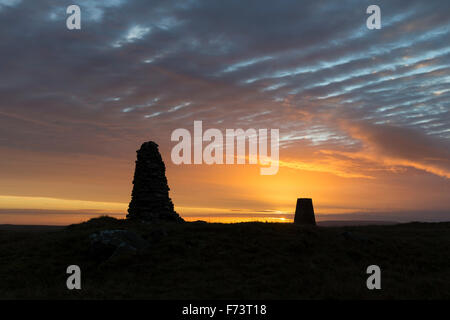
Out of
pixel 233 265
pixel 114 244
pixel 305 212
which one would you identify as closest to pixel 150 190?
pixel 114 244

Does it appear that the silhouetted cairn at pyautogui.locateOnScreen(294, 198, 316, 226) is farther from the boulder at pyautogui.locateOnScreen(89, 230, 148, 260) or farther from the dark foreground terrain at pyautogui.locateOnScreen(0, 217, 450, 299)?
the boulder at pyautogui.locateOnScreen(89, 230, 148, 260)

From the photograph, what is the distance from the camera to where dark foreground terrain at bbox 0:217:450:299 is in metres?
13.8

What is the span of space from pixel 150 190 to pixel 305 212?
14050mm

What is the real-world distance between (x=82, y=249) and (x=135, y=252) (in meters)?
3.31

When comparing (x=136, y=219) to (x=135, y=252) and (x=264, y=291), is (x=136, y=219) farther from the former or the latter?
(x=264, y=291)

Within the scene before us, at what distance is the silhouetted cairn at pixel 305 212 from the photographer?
33781 millimetres

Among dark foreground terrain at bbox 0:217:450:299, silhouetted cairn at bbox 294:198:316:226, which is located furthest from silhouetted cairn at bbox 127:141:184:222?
silhouetted cairn at bbox 294:198:316:226

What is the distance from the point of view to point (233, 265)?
17.1 metres

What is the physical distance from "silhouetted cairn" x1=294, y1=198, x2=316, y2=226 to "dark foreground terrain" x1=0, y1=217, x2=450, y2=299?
402 inches

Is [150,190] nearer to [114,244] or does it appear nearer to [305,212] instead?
[114,244]

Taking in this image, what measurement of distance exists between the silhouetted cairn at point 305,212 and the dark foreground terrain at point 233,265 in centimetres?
1020

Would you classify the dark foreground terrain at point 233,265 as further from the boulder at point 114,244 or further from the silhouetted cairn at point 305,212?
the silhouetted cairn at point 305,212
